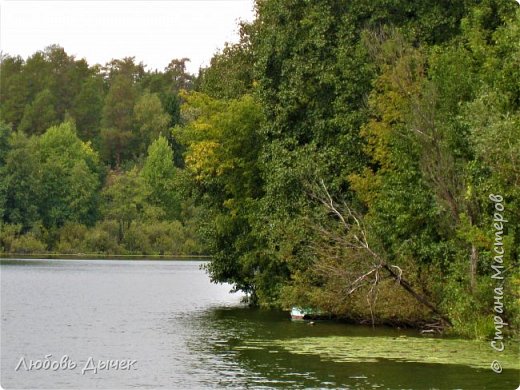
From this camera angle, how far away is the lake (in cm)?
Answer: 2603

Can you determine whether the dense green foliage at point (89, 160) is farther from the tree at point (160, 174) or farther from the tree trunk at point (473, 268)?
the tree trunk at point (473, 268)

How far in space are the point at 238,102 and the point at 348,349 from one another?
64.3 feet

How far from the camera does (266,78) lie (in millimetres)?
43750

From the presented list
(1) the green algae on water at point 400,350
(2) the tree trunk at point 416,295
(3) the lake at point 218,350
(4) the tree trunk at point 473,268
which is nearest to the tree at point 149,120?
(3) the lake at point 218,350

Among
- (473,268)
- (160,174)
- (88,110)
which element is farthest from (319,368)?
(88,110)

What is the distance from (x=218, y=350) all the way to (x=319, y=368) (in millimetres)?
4777

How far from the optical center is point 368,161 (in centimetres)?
4088

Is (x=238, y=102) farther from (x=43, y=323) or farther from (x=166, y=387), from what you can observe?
(x=166, y=387)

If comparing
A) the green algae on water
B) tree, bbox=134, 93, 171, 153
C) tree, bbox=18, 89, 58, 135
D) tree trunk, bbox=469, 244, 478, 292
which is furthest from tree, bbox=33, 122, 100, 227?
tree trunk, bbox=469, 244, 478, 292

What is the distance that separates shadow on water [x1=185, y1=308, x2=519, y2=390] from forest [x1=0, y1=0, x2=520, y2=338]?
258 centimetres

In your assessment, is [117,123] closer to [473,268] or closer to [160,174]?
[160,174]

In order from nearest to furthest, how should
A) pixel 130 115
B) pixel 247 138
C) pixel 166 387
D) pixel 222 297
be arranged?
pixel 166 387, pixel 247 138, pixel 222 297, pixel 130 115

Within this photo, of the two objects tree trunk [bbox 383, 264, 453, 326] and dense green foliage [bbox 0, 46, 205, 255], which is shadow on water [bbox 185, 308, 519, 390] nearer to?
tree trunk [bbox 383, 264, 453, 326]

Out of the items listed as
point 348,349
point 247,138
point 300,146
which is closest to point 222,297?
point 247,138
